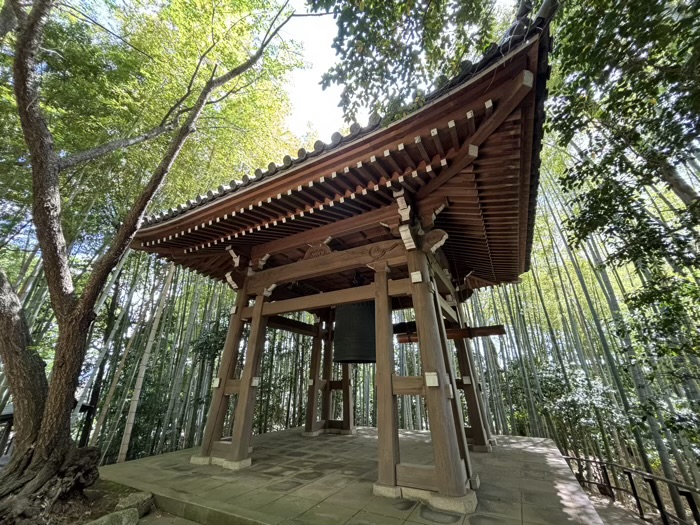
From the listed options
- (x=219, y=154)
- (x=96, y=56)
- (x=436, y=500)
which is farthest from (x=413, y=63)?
(x=96, y=56)

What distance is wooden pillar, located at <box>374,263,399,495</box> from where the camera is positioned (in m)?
2.42

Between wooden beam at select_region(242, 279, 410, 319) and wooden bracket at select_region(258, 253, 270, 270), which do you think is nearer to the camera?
wooden beam at select_region(242, 279, 410, 319)

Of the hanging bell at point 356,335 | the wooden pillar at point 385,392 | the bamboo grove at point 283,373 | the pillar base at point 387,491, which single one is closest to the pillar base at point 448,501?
the pillar base at point 387,491

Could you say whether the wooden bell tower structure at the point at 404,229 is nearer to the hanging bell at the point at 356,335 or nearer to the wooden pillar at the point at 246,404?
the wooden pillar at the point at 246,404

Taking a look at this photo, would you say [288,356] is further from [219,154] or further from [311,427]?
[219,154]

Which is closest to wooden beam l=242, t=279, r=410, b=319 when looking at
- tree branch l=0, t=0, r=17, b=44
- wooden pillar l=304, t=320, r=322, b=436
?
wooden pillar l=304, t=320, r=322, b=436

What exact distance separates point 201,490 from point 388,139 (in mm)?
3441

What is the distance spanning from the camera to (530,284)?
8.68 metres

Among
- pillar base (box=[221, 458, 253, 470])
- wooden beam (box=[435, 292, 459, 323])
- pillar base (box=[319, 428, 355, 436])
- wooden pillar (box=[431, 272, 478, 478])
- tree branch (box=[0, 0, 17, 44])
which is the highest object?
tree branch (box=[0, 0, 17, 44])

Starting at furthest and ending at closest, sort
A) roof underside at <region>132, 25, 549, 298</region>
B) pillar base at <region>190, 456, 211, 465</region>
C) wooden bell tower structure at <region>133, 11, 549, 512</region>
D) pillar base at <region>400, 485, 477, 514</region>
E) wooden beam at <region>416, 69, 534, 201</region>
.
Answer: pillar base at <region>190, 456, 211, 465</region>
pillar base at <region>400, 485, 477, 514</region>
wooden bell tower structure at <region>133, 11, 549, 512</region>
roof underside at <region>132, 25, 549, 298</region>
wooden beam at <region>416, 69, 534, 201</region>

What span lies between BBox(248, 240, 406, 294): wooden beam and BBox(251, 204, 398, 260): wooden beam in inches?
8.8

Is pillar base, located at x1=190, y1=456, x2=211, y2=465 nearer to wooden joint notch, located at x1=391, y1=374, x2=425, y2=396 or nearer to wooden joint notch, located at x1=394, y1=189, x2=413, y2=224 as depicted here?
wooden joint notch, located at x1=391, y1=374, x2=425, y2=396

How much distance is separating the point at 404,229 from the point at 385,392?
5.01 feet

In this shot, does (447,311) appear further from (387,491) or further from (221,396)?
(221,396)
